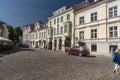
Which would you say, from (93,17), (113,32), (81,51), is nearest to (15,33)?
(93,17)

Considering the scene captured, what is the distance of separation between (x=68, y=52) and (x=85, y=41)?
6617mm

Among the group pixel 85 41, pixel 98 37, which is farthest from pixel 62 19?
pixel 98 37

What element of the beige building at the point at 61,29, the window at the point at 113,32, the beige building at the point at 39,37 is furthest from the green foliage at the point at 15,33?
the window at the point at 113,32

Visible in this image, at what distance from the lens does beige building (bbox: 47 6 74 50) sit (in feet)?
133

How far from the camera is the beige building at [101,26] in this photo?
1089 inches

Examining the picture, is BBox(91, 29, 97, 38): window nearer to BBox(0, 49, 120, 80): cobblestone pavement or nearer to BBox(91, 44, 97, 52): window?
BBox(91, 44, 97, 52): window

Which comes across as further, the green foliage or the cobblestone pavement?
the green foliage

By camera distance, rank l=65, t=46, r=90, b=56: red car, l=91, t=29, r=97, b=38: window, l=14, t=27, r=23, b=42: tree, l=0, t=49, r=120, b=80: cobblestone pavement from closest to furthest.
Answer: l=0, t=49, r=120, b=80: cobblestone pavement, l=65, t=46, r=90, b=56: red car, l=91, t=29, r=97, b=38: window, l=14, t=27, r=23, b=42: tree

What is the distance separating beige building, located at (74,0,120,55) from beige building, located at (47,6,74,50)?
4460 millimetres

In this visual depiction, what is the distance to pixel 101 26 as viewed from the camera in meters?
30.2

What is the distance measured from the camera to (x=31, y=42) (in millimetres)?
76312

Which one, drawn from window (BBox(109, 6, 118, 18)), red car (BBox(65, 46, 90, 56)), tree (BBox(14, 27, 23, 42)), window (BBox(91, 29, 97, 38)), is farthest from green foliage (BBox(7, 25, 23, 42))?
window (BBox(109, 6, 118, 18))

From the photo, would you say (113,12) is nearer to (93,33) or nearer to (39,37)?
(93,33)

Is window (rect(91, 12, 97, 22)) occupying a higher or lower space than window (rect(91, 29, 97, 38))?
higher
